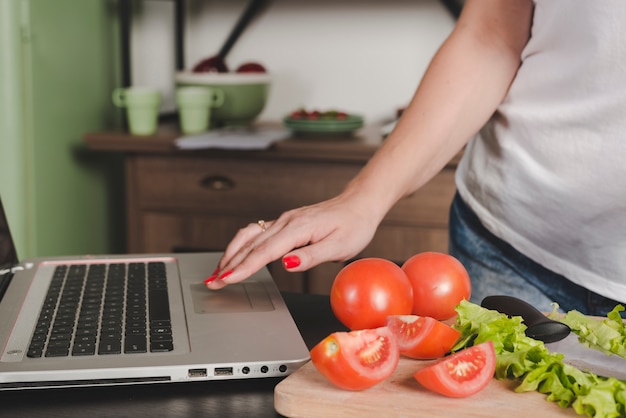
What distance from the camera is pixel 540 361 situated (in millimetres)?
650

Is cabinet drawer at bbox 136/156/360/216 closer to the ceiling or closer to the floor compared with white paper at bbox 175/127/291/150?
closer to the floor

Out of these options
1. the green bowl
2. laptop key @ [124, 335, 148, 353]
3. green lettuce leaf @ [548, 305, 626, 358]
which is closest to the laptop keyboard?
laptop key @ [124, 335, 148, 353]

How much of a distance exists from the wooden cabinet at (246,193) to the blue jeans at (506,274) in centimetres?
88

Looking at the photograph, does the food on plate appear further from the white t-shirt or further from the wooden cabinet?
the white t-shirt

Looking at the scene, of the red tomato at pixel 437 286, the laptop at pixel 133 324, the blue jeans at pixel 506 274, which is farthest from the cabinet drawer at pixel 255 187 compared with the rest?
the red tomato at pixel 437 286

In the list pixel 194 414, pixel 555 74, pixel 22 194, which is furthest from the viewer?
pixel 22 194

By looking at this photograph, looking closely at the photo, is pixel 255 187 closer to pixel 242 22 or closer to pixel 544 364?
pixel 242 22

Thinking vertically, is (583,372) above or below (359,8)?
below

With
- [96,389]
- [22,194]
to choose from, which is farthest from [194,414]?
[22,194]

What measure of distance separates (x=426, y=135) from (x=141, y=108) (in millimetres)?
1329

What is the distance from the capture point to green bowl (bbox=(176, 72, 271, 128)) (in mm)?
2260

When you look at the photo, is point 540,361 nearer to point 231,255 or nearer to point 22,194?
point 231,255

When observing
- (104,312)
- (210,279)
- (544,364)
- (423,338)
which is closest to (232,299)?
(210,279)

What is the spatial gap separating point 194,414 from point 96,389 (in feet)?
0.31
